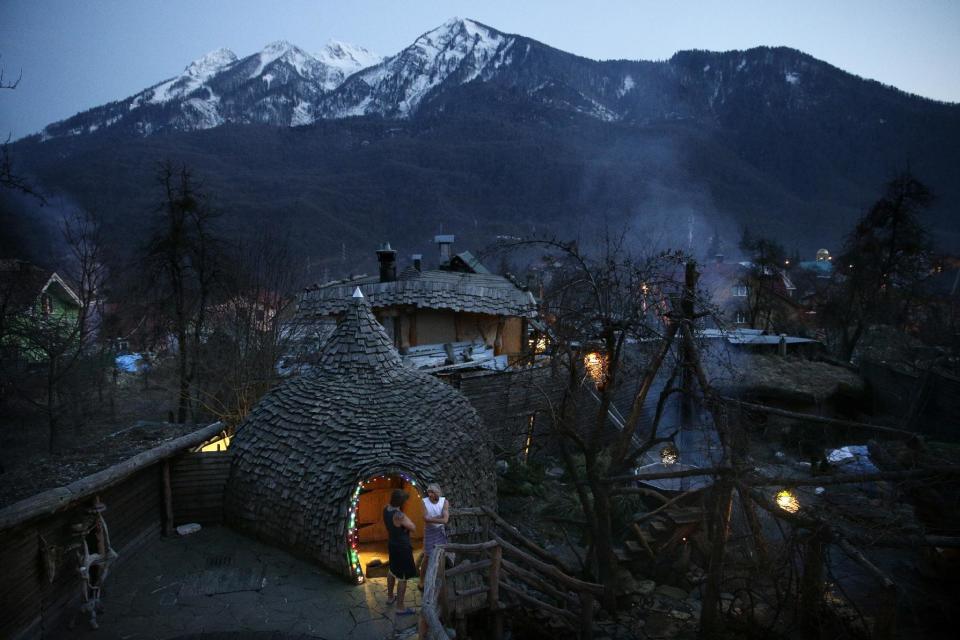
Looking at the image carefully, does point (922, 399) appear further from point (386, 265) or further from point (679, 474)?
point (386, 265)

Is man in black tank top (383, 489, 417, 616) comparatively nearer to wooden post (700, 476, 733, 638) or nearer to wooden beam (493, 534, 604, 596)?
wooden beam (493, 534, 604, 596)

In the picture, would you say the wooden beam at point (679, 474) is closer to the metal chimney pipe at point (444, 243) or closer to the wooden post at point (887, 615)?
the wooden post at point (887, 615)

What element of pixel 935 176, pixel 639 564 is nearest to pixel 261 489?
pixel 639 564

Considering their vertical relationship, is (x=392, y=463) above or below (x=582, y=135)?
below

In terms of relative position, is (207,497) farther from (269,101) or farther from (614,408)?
(269,101)

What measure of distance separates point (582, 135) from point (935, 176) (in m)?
67.9

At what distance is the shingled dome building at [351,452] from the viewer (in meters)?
8.52

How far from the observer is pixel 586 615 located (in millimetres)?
8352

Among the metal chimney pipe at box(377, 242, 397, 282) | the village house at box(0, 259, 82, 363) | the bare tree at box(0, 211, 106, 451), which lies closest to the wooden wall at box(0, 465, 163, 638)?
the village house at box(0, 259, 82, 363)

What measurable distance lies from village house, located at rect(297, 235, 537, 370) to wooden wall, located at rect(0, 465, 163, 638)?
8857 millimetres

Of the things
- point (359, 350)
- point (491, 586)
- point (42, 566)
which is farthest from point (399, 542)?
point (359, 350)

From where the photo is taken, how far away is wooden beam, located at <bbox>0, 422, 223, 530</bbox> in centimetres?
585

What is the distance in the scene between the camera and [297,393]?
406 inches

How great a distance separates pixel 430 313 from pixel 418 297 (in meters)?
0.94
